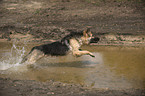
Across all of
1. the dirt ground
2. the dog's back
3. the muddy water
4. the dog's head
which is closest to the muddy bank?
the dirt ground

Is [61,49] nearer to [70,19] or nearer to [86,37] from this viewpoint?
[86,37]

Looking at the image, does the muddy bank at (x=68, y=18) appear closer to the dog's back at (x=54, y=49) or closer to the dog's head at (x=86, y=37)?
the dog's head at (x=86, y=37)

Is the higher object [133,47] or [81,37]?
[81,37]

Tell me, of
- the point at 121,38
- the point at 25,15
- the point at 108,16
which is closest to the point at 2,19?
the point at 25,15

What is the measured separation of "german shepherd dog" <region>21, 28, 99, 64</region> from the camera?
24.3 ft

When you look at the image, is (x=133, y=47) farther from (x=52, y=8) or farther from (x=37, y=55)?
(x=52, y=8)

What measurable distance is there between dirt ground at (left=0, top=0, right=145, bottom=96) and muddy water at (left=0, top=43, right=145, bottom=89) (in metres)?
2.21

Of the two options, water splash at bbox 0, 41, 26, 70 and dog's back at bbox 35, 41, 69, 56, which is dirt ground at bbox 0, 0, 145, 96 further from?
dog's back at bbox 35, 41, 69, 56

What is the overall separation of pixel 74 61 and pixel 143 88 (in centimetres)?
343

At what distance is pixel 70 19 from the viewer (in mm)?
14422

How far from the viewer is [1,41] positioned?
40.1 ft

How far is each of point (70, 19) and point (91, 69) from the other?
7.38 meters

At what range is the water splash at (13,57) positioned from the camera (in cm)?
806

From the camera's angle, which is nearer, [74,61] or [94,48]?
[74,61]
